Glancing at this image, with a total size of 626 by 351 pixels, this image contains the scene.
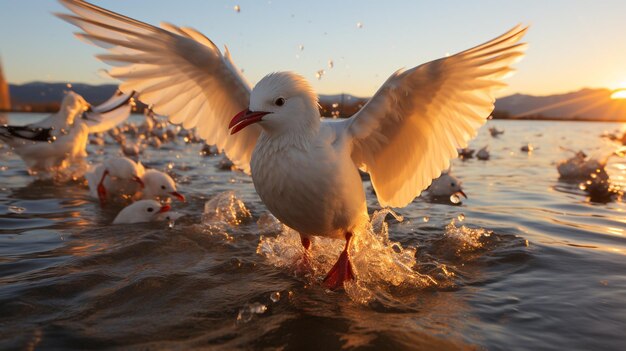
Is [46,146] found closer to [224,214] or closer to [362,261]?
[224,214]

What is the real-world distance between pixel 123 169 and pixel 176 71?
390 centimetres

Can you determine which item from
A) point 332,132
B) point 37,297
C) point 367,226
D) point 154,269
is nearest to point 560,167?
point 367,226

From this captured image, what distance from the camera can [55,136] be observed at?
9.85 m

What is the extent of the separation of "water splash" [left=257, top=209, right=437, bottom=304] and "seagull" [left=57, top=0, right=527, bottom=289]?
235mm

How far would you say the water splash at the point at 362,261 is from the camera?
4.02 metres

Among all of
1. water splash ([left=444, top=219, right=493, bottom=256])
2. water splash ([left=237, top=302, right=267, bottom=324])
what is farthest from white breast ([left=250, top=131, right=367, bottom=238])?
water splash ([left=444, top=219, right=493, bottom=256])

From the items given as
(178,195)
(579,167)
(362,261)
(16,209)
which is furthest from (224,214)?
(579,167)

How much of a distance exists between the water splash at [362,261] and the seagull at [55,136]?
6651mm

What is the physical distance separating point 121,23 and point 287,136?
5.93 ft

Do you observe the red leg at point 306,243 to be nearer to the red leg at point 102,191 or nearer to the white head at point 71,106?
the red leg at point 102,191

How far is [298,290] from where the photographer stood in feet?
12.7

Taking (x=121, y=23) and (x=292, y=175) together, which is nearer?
(x=292, y=175)

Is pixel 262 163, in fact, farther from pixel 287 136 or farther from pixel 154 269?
pixel 154 269

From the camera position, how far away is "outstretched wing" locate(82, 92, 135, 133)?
1130 cm
